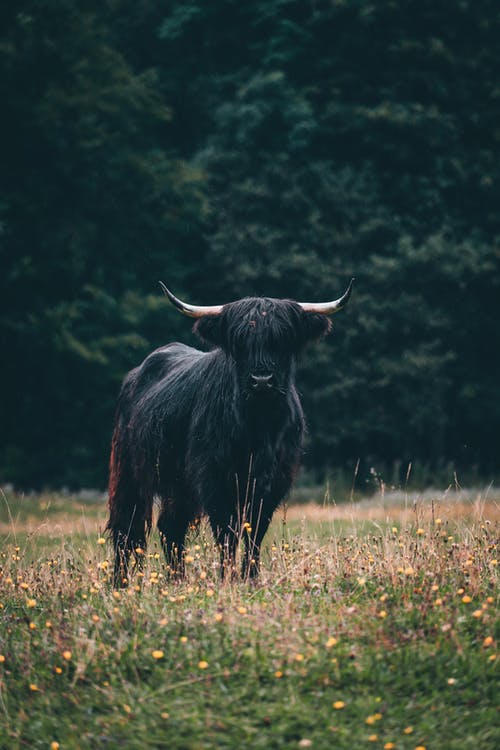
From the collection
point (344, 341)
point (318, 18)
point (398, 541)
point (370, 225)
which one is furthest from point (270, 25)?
point (398, 541)

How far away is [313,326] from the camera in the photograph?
8.14 metres

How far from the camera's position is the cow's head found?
24.7 feet

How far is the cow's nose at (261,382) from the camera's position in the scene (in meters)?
7.32

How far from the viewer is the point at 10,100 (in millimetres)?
22828

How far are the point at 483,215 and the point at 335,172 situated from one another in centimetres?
363

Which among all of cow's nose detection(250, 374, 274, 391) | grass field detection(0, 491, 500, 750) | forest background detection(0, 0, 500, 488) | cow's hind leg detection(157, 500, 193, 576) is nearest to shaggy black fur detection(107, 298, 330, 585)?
cow's nose detection(250, 374, 274, 391)

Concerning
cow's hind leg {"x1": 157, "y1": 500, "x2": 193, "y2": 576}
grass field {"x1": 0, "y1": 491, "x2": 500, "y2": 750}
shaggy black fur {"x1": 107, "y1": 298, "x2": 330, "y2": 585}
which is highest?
shaggy black fur {"x1": 107, "y1": 298, "x2": 330, "y2": 585}

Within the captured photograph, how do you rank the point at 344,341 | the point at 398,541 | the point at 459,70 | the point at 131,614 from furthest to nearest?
1. the point at 459,70
2. the point at 344,341
3. the point at 398,541
4. the point at 131,614

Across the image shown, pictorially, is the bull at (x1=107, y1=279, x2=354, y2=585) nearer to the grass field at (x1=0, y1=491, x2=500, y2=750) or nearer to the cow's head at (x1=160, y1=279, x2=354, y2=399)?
the cow's head at (x1=160, y1=279, x2=354, y2=399)

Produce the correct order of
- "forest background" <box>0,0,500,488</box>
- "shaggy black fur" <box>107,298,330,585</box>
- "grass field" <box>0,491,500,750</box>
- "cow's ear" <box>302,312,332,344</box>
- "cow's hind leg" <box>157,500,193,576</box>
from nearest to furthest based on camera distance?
"grass field" <box>0,491,500,750</box>, "shaggy black fur" <box>107,298,330,585</box>, "cow's ear" <box>302,312,332,344</box>, "cow's hind leg" <box>157,500,193,576</box>, "forest background" <box>0,0,500,488</box>

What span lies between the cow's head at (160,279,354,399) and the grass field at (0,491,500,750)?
148 cm

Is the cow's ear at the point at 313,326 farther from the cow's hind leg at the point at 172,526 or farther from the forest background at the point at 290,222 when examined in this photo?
the forest background at the point at 290,222

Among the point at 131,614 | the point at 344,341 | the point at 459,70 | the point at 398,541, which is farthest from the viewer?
the point at 459,70

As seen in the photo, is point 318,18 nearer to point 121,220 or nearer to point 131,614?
point 121,220
